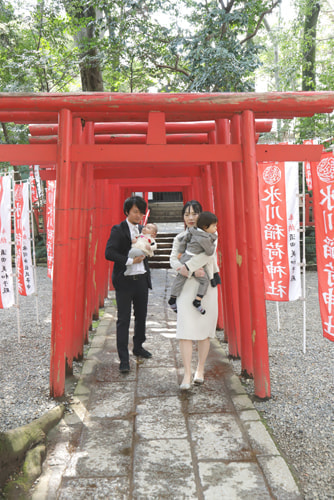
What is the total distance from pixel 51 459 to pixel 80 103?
2.82 m

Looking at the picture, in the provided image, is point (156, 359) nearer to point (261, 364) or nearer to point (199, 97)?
point (261, 364)

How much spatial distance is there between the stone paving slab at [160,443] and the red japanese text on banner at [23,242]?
2581mm

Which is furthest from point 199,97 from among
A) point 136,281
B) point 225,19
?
point 225,19

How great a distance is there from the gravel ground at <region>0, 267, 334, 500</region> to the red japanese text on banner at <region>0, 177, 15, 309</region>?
2.25 feet

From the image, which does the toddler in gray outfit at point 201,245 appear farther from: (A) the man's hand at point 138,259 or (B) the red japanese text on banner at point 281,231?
(B) the red japanese text on banner at point 281,231

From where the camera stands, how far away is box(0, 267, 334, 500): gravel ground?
2.92 m

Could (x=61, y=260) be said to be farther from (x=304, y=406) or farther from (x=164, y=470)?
(x=304, y=406)

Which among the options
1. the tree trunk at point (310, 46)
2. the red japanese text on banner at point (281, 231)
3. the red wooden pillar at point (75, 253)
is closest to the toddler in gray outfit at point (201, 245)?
the red wooden pillar at point (75, 253)

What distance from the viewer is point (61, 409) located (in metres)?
3.57

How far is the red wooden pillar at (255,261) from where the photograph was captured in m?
3.78

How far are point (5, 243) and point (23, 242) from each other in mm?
696

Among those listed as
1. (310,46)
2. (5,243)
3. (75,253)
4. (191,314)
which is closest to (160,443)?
(191,314)

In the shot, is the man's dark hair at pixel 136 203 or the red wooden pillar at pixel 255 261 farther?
the man's dark hair at pixel 136 203

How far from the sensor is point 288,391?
408cm
